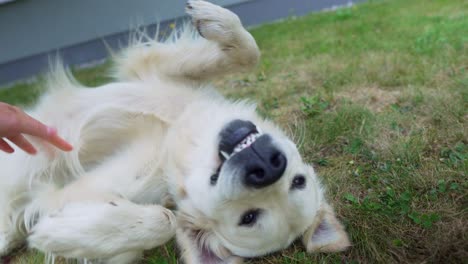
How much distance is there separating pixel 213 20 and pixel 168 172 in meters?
1.16

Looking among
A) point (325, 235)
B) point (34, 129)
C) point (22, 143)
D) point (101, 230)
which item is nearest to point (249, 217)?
point (325, 235)

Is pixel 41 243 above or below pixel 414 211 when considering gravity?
above

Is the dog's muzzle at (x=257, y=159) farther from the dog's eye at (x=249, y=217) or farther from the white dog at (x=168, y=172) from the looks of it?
the dog's eye at (x=249, y=217)

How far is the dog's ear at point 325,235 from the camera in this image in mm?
2332

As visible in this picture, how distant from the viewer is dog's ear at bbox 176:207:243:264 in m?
2.36

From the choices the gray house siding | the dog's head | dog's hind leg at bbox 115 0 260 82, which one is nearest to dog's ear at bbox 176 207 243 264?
the dog's head

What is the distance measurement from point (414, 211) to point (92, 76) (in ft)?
20.3

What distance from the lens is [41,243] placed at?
7.09 feet

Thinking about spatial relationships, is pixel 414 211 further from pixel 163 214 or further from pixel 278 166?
pixel 163 214

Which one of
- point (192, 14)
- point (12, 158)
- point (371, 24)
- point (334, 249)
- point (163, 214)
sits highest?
point (192, 14)

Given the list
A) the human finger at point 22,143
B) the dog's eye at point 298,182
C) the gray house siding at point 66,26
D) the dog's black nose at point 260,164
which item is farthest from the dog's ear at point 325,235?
the gray house siding at point 66,26

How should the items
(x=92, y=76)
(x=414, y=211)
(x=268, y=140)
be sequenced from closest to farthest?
(x=268, y=140)
(x=414, y=211)
(x=92, y=76)

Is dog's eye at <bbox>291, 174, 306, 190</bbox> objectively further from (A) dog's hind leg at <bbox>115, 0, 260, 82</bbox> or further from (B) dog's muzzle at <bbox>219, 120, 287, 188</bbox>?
(A) dog's hind leg at <bbox>115, 0, 260, 82</bbox>

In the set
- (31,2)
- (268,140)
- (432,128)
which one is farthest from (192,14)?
(31,2)
